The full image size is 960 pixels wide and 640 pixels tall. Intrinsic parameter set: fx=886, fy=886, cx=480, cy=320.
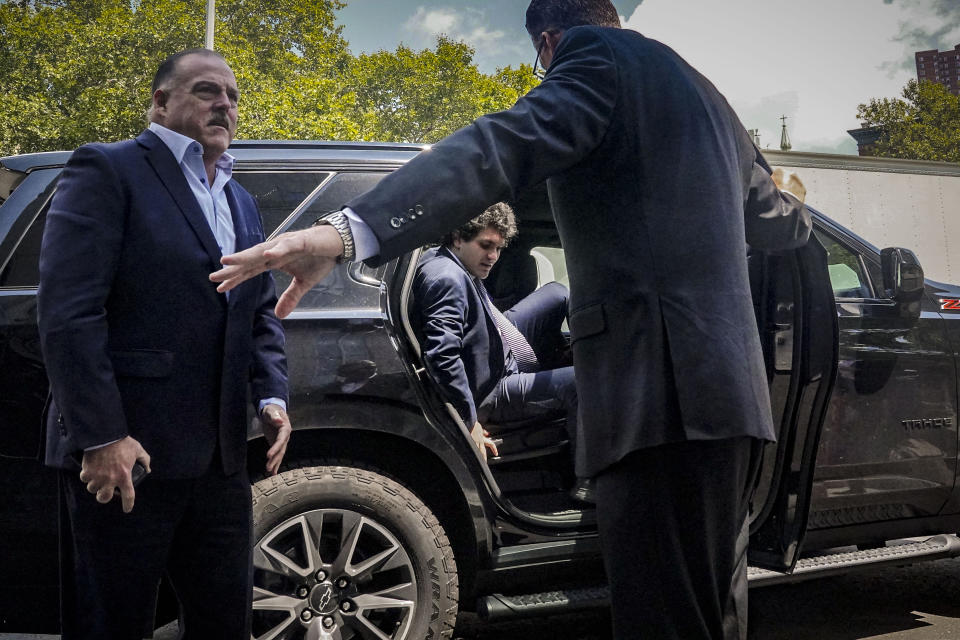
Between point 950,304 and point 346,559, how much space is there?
272 centimetres

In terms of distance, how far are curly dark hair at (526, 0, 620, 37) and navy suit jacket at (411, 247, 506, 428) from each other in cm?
153

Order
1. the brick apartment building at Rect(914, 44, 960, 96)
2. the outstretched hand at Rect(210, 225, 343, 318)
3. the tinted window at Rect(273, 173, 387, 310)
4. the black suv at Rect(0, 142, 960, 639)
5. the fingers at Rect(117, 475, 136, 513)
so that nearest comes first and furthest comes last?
the outstretched hand at Rect(210, 225, 343, 318) → the fingers at Rect(117, 475, 136, 513) → the black suv at Rect(0, 142, 960, 639) → the tinted window at Rect(273, 173, 387, 310) → the brick apartment building at Rect(914, 44, 960, 96)

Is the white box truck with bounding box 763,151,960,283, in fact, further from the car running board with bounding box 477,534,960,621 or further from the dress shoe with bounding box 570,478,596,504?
the dress shoe with bounding box 570,478,596,504

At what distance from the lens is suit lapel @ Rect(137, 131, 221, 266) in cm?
196

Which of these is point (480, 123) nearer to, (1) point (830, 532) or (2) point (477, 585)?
(2) point (477, 585)

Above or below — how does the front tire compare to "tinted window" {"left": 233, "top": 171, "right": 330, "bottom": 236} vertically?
below

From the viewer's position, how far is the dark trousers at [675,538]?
5.12 ft

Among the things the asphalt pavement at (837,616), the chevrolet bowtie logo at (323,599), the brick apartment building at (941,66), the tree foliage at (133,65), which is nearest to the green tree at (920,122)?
the tree foliage at (133,65)

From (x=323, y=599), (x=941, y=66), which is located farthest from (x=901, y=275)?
(x=941, y=66)

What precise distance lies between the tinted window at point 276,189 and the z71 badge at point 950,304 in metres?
2.63

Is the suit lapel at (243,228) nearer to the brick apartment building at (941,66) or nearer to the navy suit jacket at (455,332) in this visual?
the navy suit jacket at (455,332)

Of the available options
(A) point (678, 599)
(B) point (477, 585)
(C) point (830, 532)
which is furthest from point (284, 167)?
(C) point (830, 532)

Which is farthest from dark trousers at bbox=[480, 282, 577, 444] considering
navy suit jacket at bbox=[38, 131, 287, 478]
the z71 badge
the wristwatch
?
the wristwatch

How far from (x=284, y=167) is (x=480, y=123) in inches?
67.7
